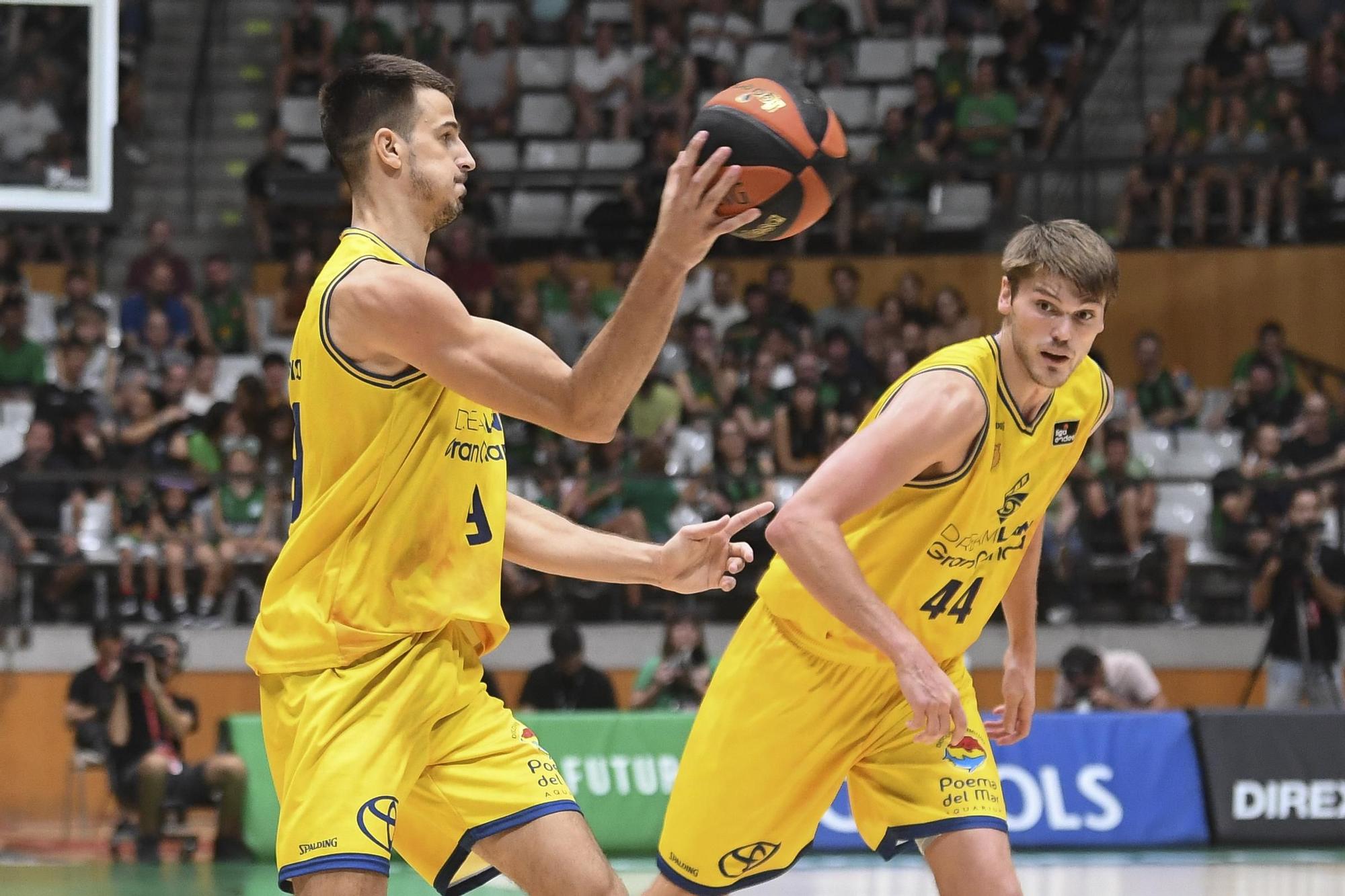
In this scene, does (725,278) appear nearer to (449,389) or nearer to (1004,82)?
(1004,82)

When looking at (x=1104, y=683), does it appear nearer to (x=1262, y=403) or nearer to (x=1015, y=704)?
(x=1262, y=403)

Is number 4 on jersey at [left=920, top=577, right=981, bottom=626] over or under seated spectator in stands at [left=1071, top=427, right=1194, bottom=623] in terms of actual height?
over

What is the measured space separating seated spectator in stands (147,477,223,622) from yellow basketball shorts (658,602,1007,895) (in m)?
7.35

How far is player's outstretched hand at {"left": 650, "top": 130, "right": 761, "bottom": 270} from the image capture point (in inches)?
120

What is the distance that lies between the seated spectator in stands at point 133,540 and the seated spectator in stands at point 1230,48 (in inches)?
379

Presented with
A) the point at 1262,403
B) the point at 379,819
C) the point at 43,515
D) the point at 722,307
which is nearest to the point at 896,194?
the point at 722,307

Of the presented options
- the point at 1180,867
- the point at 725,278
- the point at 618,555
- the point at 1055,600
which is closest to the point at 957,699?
the point at 618,555

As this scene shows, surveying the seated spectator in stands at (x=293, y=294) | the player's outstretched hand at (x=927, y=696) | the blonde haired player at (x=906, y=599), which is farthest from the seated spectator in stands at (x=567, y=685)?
the player's outstretched hand at (x=927, y=696)

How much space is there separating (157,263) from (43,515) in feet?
9.50

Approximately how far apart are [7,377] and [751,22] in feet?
24.5

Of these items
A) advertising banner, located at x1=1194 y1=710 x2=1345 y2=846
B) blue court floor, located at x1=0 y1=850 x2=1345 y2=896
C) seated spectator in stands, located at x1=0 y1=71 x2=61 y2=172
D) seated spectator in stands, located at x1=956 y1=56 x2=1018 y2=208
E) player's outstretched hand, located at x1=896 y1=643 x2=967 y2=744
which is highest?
seated spectator in stands, located at x1=956 y1=56 x2=1018 y2=208

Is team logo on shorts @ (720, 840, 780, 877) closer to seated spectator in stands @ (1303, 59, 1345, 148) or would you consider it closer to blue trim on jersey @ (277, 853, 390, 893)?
blue trim on jersey @ (277, 853, 390, 893)

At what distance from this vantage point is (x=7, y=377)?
12930mm

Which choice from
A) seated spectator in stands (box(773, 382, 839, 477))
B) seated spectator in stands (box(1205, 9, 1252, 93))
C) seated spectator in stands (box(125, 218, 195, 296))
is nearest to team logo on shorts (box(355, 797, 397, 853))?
seated spectator in stands (box(773, 382, 839, 477))
